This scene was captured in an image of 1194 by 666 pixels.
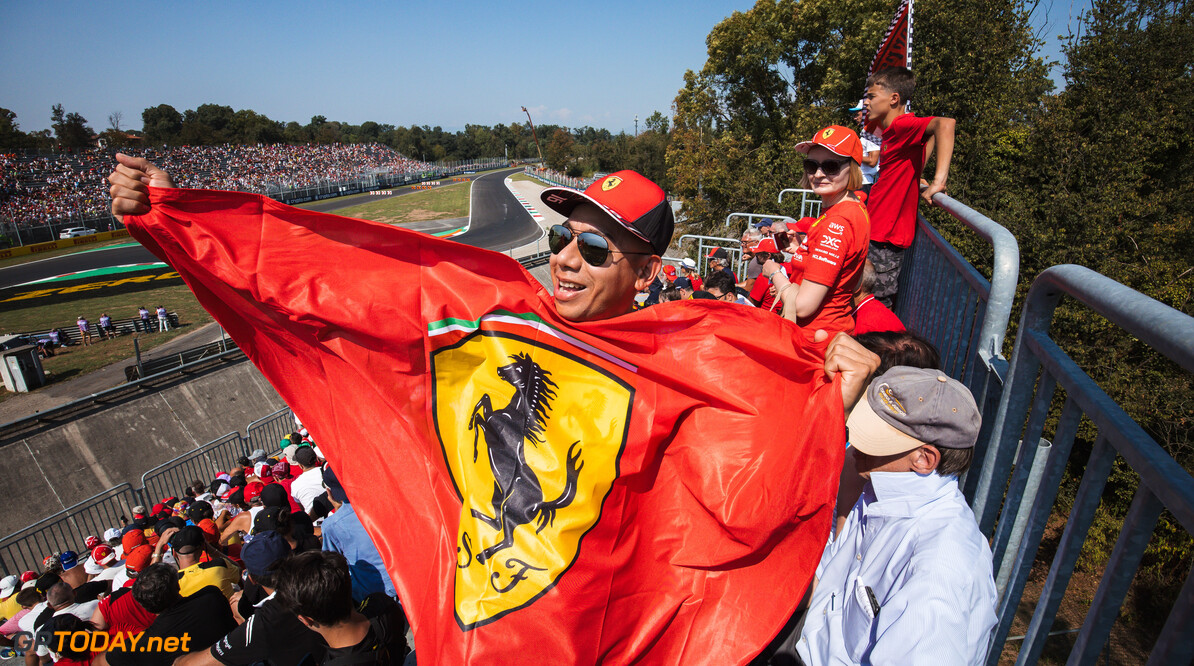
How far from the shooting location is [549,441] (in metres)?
2.21

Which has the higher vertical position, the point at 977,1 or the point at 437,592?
the point at 977,1

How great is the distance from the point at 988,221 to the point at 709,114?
118ft

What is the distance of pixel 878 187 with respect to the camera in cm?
409

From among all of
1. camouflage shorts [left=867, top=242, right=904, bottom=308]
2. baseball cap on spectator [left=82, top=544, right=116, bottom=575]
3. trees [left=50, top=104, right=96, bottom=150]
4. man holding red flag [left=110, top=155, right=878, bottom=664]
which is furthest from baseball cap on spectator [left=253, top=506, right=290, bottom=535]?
trees [left=50, top=104, right=96, bottom=150]

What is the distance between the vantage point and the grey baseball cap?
1905 mm

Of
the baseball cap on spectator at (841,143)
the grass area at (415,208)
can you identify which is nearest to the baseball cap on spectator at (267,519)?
the baseball cap on spectator at (841,143)

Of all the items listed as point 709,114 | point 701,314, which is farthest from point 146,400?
point 709,114

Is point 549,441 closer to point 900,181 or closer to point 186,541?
point 900,181

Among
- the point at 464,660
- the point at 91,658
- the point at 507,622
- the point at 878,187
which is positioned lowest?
the point at 91,658

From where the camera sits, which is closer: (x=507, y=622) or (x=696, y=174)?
(x=507, y=622)

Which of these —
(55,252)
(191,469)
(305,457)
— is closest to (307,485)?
(305,457)

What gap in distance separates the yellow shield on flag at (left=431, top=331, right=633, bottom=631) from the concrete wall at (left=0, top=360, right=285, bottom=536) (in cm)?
1637

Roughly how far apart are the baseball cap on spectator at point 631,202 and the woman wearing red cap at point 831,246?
2.98ft

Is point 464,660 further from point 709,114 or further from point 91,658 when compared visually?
point 709,114
